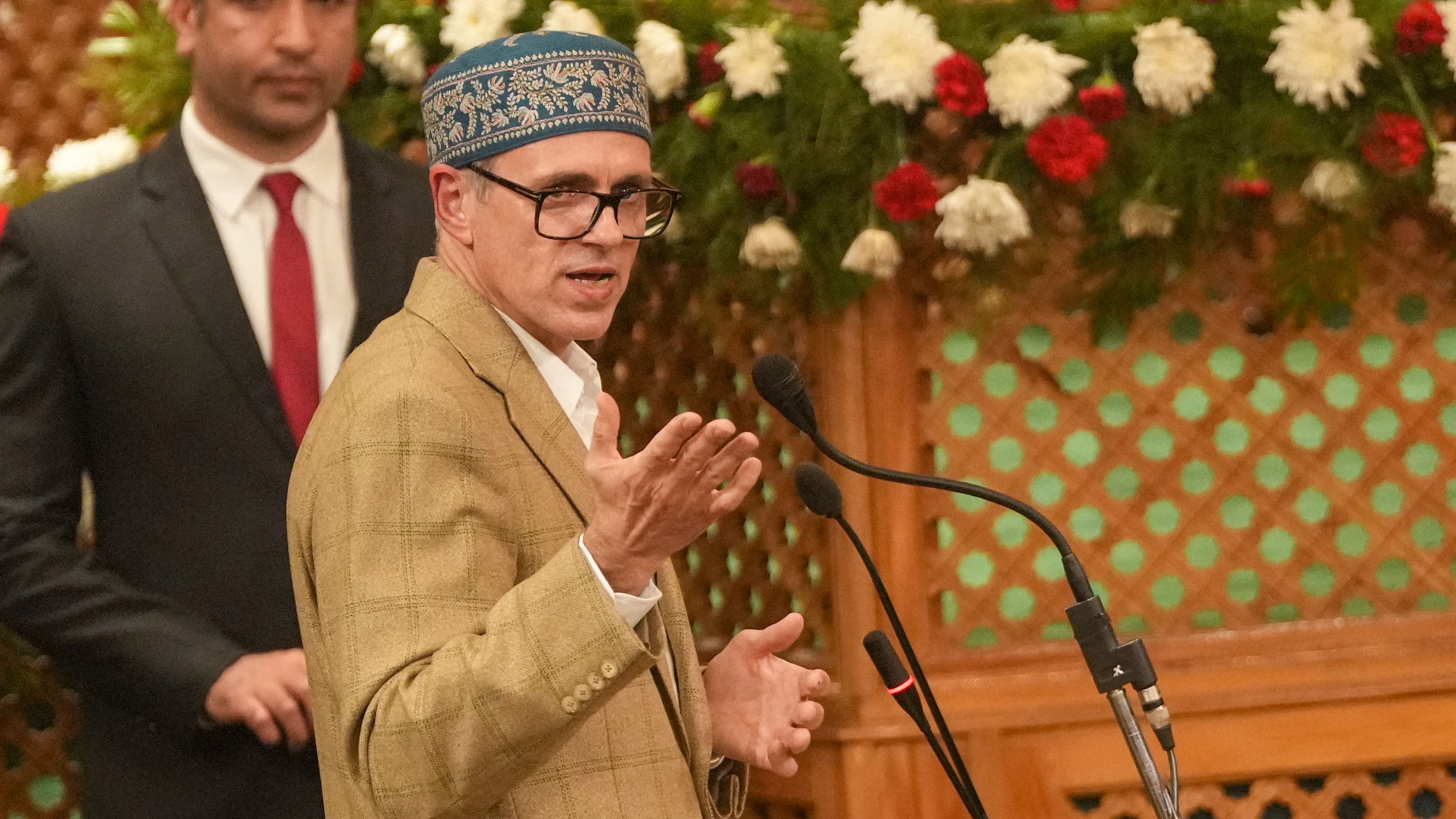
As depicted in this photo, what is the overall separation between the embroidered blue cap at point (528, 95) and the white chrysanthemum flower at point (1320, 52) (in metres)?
1.27

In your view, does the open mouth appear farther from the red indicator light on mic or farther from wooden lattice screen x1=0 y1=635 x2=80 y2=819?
wooden lattice screen x1=0 y1=635 x2=80 y2=819

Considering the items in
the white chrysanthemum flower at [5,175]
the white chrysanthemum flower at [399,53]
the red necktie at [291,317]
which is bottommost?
the red necktie at [291,317]

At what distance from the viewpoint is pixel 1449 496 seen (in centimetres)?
289

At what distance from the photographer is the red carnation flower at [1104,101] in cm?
256

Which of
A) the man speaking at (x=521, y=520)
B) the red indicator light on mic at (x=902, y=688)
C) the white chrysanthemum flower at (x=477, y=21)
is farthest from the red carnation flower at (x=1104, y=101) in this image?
the red indicator light on mic at (x=902, y=688)

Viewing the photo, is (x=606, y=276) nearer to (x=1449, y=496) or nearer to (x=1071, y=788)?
(x=1071, y=788)

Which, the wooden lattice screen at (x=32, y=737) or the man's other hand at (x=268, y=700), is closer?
the man's other hand at (x=268, y=700)

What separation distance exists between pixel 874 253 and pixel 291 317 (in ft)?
2.86

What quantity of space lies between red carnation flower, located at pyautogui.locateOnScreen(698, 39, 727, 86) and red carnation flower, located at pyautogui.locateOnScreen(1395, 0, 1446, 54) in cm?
103

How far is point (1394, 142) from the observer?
8.52ft

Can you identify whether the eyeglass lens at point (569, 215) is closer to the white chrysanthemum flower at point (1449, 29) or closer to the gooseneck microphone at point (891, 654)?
the gooseneck microphone at point (891, 654)

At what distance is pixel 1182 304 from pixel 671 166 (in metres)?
0.90

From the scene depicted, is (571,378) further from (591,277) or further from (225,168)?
(225,168)

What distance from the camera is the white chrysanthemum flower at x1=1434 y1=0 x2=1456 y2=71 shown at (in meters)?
2.57
